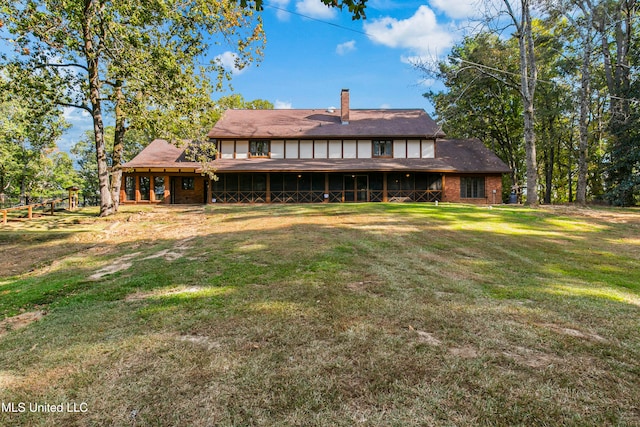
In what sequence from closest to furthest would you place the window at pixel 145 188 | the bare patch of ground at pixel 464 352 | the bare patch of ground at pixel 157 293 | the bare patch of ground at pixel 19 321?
the bare patch of ground at pixel 464 352 → the bare patch of ground at pixel 19 321 → the bare patch of ground at pixel 157 293 → the window at pixel 145 188

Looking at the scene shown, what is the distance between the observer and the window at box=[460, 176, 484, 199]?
23.2 meters

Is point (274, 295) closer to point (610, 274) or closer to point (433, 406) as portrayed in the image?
point (433, 406)

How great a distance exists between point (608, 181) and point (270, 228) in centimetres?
2328

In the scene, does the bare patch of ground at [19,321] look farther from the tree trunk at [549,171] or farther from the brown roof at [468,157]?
the tree trunk at [549,171]

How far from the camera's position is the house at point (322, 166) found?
2220cm

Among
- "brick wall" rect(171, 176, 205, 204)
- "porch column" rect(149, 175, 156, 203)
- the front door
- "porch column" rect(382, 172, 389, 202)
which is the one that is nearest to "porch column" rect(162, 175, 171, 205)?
"brick wall" rect(171, 176, 205, 204)

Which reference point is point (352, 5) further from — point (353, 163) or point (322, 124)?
point (322, 124)

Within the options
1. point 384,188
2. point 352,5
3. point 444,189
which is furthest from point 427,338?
point 444,189

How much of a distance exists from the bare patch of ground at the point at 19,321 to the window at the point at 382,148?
21388 millimetres

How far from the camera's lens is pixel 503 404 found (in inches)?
88.1

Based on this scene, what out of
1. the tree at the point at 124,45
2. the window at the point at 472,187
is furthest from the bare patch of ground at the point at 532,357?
the window at the point at 472,187

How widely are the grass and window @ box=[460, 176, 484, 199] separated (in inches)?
648

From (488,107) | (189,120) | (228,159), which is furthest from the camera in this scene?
(488,107)

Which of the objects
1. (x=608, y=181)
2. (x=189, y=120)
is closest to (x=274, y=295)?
(x=189, y=120)
